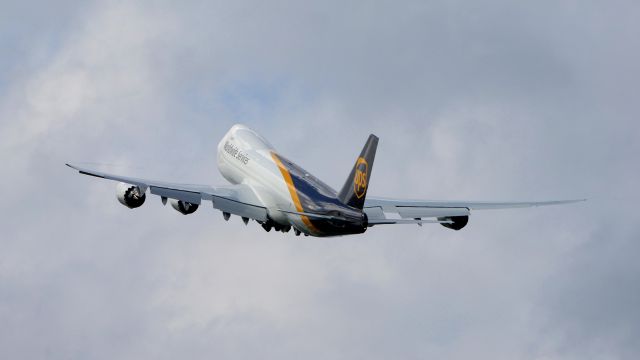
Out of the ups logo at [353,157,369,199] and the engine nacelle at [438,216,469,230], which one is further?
the engine nacelle at [438,216,469,230]

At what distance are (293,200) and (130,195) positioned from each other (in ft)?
33.1

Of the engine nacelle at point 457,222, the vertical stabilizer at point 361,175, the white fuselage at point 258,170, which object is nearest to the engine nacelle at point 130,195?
the white fuselage at point 258,170

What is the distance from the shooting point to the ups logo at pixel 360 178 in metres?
77.4

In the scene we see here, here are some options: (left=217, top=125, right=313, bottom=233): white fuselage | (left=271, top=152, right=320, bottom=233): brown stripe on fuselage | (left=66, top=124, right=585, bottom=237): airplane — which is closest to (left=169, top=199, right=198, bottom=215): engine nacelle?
(left=66, top=124, right=585, bottom=237): airplane

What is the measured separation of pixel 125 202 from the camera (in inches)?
3300

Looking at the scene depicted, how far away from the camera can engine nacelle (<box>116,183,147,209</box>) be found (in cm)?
8350

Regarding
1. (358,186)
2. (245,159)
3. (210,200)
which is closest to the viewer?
(358,186)

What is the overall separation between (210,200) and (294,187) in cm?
526

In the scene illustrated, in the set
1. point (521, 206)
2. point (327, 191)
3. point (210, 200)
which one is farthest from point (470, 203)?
point (210, 200)

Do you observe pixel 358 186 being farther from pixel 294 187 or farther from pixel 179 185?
pixel 179 185

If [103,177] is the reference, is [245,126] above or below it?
above

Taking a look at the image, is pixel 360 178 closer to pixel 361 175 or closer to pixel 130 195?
pixel 361 175

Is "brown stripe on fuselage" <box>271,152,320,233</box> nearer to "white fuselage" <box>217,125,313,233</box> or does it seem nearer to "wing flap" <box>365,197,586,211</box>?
"white fuselage" <box>217,125,313,233</box>

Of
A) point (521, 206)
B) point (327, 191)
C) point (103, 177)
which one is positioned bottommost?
point (103, 177)
